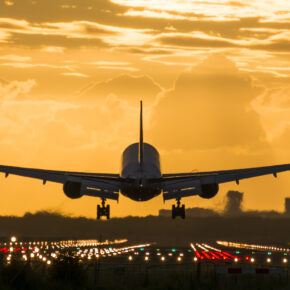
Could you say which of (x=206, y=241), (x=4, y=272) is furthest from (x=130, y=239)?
(x=4, y=272)

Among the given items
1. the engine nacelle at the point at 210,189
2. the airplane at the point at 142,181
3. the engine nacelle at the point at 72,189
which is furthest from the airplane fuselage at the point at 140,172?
the engine nacelle at the point at 210,189

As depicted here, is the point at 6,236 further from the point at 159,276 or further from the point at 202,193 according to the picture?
the point at 159,276

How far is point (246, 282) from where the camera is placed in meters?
52.5

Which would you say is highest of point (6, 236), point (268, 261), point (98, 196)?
point (6, 236)

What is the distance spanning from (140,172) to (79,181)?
570cm

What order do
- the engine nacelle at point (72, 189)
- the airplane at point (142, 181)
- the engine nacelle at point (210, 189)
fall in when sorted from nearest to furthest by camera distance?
1. the airplane at point (142, 181)
2. the engine nacelle at point (72, 189)
3. the engine nacelle at point (210, 189)

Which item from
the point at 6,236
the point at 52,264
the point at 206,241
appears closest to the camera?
the point at 52,264

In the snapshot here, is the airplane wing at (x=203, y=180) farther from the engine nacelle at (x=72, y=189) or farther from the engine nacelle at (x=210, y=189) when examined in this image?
the engine nacelle at (x=72, y=189)

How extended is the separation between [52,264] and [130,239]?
344 ft

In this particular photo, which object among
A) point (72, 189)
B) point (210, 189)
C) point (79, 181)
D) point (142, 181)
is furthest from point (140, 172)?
point (210, 189)

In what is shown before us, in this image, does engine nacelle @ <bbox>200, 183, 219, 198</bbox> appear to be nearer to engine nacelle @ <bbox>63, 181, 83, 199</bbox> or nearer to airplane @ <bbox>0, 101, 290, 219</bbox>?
airplane @ <bbox>0, 101, 290, 219</bbox>

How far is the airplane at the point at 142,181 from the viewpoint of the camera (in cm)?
7412

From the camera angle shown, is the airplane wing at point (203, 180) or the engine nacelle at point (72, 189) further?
the engine nacelle at point (72, 189)

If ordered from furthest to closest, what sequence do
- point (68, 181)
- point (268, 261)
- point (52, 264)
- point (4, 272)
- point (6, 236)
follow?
point (6, 236) < point (268, 261) < point (68, 181) < point (52, 264) < point (4, 272)
